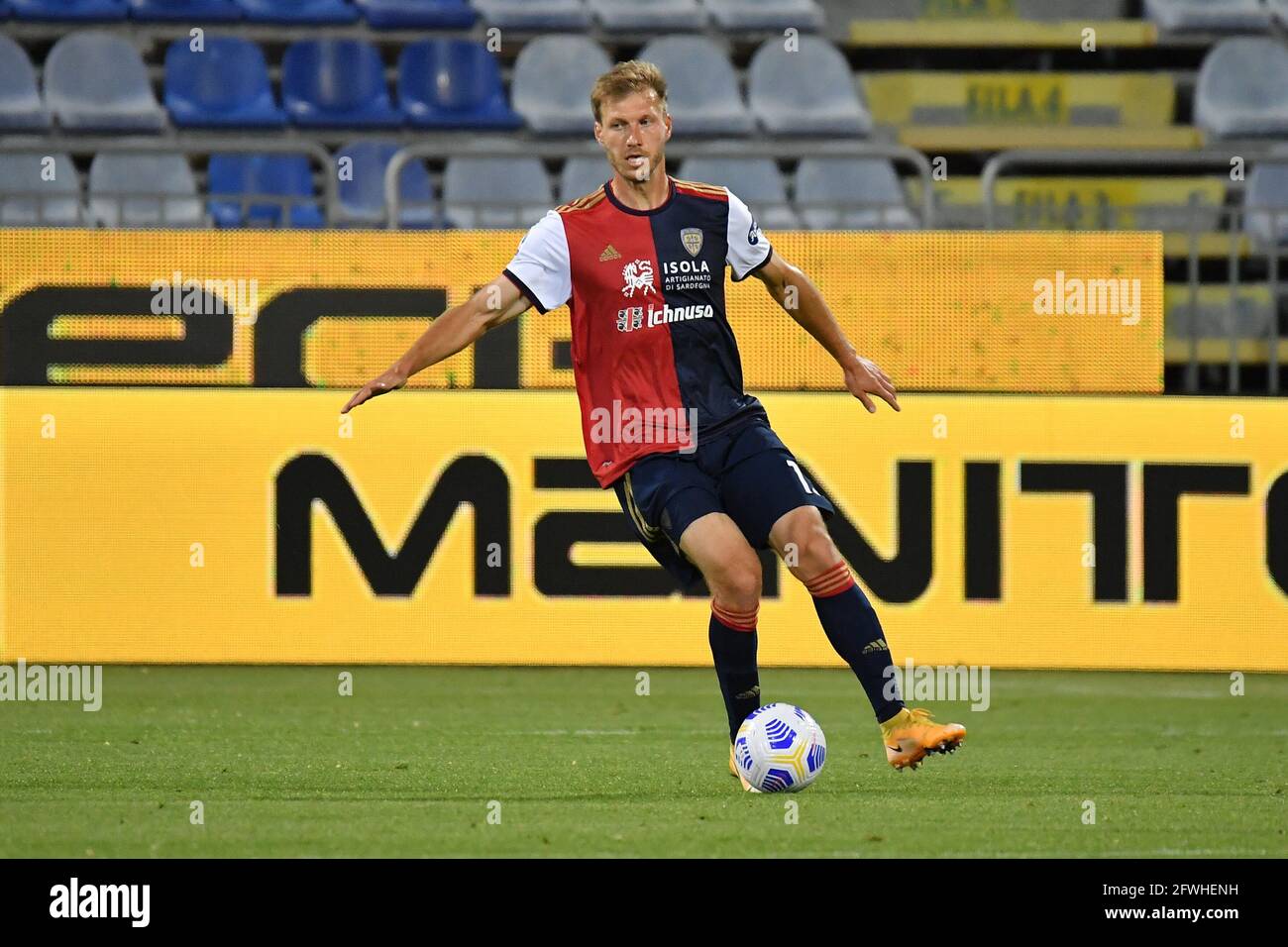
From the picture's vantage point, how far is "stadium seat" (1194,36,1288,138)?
1636cm

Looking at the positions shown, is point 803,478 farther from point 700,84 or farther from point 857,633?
point 700,84

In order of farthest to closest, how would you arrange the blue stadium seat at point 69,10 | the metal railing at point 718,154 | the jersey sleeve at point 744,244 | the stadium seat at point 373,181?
the blue stadium seat at point 69,10 → the stadium seat at point 373,181 → the metal railing at point 718,154 → the jersey sleeve at point 744,244

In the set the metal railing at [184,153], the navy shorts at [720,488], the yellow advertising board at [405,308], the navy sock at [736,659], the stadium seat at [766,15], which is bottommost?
the navy sock at [736,659]

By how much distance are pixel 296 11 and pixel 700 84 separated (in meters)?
3.21

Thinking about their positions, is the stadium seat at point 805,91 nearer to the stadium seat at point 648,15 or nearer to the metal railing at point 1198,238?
the stadium seat at point 648,15

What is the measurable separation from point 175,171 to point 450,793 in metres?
9.00

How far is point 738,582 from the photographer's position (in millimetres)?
6484

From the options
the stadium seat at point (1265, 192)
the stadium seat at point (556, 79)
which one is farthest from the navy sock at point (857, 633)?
the stadium seat at point (556, 79)

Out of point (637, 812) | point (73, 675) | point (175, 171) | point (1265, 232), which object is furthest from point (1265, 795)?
point (175, 171)

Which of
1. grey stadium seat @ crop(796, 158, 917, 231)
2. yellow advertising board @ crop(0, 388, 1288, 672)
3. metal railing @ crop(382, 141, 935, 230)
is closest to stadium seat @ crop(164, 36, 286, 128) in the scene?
grey stadium seat @ crop(796, 158, 917, 231)

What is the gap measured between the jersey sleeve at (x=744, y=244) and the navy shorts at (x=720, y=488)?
0.55 metres

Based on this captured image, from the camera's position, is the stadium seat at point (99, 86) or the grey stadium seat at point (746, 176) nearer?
the grey stadium seat at point (746, 176)

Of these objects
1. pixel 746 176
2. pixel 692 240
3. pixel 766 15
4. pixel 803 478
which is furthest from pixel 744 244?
pixel 766 15

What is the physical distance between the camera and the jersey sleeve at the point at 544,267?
6594 mm
